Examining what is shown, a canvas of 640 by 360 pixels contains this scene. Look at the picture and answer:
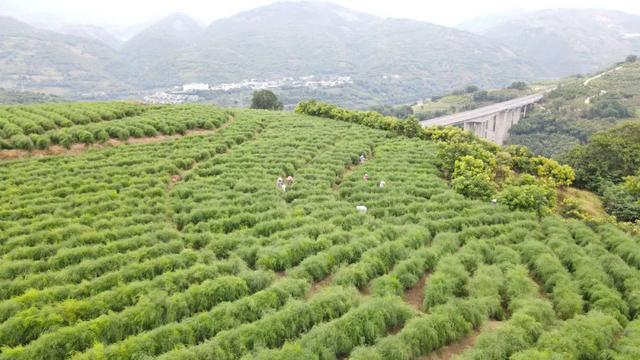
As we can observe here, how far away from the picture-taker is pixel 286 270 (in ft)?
63.5

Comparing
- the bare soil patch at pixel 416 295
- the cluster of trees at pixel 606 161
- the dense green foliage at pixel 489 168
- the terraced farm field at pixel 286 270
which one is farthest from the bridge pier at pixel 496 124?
the bare soil patch at pixel 416 295

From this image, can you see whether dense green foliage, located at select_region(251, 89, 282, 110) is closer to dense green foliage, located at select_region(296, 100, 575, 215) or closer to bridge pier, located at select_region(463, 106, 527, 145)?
dense green foliage, located at select_region(296, 100, 575, 215)

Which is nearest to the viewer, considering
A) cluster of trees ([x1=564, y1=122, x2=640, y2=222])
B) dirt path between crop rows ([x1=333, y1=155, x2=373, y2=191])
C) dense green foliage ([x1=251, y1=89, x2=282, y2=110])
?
dirt path between crop rows ([x1=333, y1=155, x2=373, y2=191])

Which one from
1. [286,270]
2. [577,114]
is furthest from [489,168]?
[577,114]

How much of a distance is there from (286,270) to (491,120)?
114 metres

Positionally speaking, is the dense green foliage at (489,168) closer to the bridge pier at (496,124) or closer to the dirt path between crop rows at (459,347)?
the dirt path between crop rows at (459,347)

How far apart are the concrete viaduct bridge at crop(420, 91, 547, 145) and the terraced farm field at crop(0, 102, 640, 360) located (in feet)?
261

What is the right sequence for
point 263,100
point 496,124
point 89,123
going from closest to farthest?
point 89,123 < point 263,100 < point 496,124

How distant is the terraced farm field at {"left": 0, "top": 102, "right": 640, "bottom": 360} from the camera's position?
14.6 metres

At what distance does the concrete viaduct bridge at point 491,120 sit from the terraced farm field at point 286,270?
261ft

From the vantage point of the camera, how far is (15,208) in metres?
23.4

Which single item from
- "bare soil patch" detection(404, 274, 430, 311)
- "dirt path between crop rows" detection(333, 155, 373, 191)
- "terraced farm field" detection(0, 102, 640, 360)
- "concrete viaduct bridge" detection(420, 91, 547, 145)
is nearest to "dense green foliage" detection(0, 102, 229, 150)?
"terraced farm field" detection(0, 102, 640, 360)

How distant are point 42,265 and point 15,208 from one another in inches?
282

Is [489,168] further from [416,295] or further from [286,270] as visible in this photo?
[286,270]
